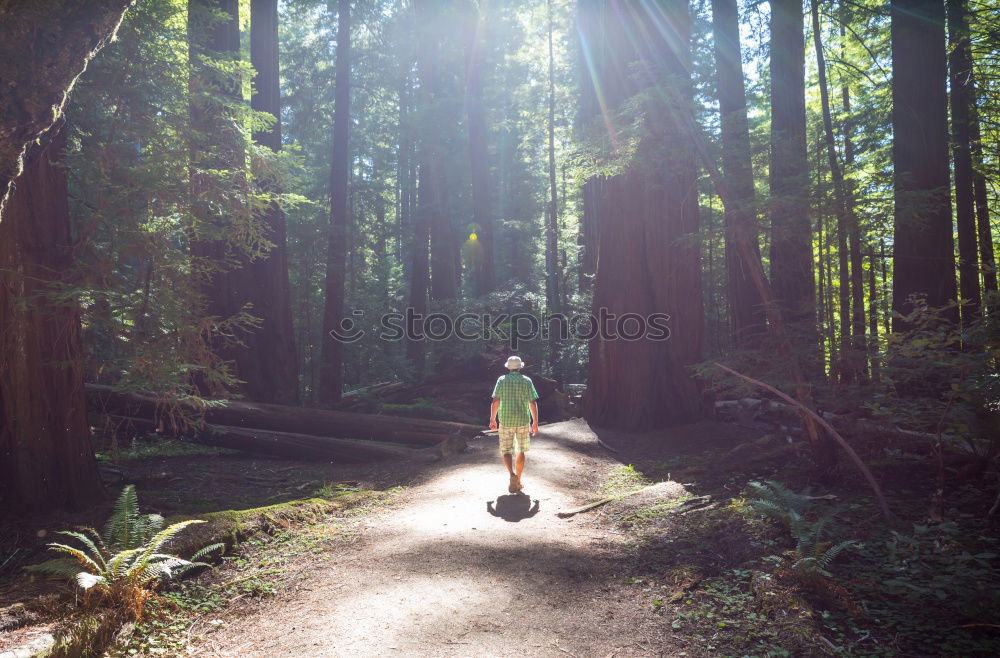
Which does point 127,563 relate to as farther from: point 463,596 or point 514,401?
point 514,401

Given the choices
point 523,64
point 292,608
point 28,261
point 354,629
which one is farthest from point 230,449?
point 523,64

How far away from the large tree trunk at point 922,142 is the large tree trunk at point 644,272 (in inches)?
145

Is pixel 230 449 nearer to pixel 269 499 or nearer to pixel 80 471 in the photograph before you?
pixel 269 499

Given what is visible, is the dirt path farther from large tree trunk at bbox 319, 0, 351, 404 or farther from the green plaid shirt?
large tree trunk at bbox 319, 0, 351, 404

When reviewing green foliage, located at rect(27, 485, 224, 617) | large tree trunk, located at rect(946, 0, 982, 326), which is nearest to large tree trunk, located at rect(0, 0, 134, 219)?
green foliage, located at rect(27, 485, 224, 617)

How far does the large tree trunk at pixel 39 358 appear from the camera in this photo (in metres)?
6.23

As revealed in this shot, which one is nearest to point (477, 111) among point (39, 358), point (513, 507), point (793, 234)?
point (793, 234)

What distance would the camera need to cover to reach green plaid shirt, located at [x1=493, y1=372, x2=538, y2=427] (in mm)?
7809

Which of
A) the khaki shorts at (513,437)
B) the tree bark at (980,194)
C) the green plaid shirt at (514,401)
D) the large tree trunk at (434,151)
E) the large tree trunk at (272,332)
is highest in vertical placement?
the large tree trunk at (434,151)

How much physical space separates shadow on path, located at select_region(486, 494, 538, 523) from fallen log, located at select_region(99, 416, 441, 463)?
3503 mm

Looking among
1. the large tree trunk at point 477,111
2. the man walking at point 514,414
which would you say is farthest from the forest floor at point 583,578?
the large tree trunk at point 477,111

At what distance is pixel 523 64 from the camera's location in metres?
25.8

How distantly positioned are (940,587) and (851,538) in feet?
3.17
